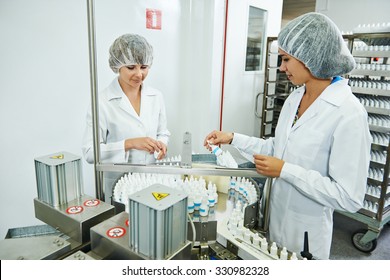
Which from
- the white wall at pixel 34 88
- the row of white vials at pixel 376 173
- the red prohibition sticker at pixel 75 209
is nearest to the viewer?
the red prohibition sticker at pixel 75 209

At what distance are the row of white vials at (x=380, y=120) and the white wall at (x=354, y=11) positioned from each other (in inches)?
53.3

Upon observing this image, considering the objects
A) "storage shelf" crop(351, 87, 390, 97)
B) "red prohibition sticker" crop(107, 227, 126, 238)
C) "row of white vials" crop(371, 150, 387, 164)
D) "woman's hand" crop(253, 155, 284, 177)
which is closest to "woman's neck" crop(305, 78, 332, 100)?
"woman's hand" crop(253, 155, 284, 177)

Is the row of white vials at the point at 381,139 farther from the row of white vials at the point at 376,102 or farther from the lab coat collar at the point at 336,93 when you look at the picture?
the lab coat collar at the point at 336,93

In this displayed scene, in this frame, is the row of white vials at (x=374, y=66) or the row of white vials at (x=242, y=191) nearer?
the row of white vials at (x=242, y=191)

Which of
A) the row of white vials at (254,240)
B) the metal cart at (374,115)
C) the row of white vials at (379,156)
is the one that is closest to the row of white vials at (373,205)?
the metal cart at (374,115)

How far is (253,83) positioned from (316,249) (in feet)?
7.75

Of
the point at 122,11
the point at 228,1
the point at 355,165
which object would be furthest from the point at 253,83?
the point at 355,165

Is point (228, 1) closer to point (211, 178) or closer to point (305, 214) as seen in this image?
point (211, 178)

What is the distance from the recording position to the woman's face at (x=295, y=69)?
1126 millimetres

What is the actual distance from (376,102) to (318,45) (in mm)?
1474

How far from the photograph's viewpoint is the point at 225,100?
9.23 ft

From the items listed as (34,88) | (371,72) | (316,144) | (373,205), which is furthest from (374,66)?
(34,88)

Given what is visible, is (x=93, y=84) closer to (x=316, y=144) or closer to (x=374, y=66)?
(x=316, y=144)

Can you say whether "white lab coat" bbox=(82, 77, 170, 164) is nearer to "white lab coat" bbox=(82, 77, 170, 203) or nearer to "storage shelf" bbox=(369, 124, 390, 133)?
"white lab coat" bbox=(82, 77, 170, 203)
